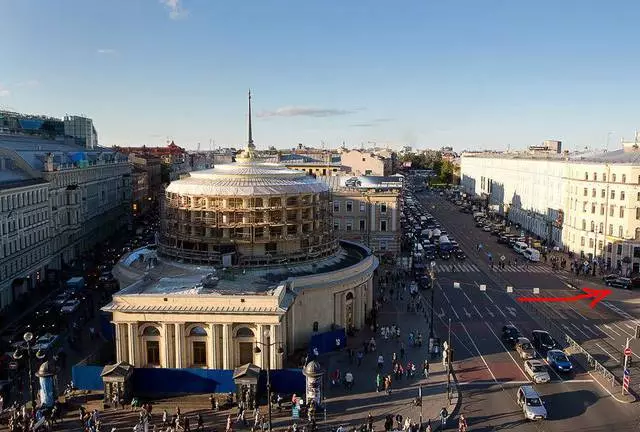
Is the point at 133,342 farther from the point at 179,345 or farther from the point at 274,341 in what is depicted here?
the point at 274,341

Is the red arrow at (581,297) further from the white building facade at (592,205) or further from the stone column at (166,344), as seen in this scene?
the stone column at (166,344)

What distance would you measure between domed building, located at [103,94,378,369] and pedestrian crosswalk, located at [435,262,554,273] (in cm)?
2335

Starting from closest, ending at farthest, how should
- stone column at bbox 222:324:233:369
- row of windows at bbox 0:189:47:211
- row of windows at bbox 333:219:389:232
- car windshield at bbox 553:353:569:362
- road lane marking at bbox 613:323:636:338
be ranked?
1. stone column at bbox 222:324:233:369
2. car windshield at bbox 553:353:569:362
3. road lane marking at bbox 613:323:636:338
4. row of windows at bbox 0:189:47:211
5. row of windows at bbox 333:219:389:232

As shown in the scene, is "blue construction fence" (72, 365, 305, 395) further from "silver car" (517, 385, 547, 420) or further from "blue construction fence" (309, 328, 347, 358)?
"silver car" (517, 385, 547, 420)

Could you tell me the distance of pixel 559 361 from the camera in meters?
45.6

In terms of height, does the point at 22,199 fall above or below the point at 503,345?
above

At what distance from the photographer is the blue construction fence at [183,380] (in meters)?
40.8

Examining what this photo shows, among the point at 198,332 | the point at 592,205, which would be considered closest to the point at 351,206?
the point at 592,205

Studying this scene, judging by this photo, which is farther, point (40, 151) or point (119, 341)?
point (40, 151)

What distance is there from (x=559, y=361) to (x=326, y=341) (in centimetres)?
1824

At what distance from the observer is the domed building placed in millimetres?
42719

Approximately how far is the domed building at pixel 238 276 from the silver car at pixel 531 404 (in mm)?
16585

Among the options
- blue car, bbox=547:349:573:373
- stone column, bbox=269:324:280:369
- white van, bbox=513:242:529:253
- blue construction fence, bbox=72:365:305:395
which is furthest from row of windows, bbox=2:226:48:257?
white van, bbox=513:242:529:253

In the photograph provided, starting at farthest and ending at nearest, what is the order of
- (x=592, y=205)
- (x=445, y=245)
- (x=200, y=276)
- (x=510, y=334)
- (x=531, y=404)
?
(x=445, y=245), (x=592, y=205), (x=510, y=334), (x=200, y=276), (x=531, y=404)
